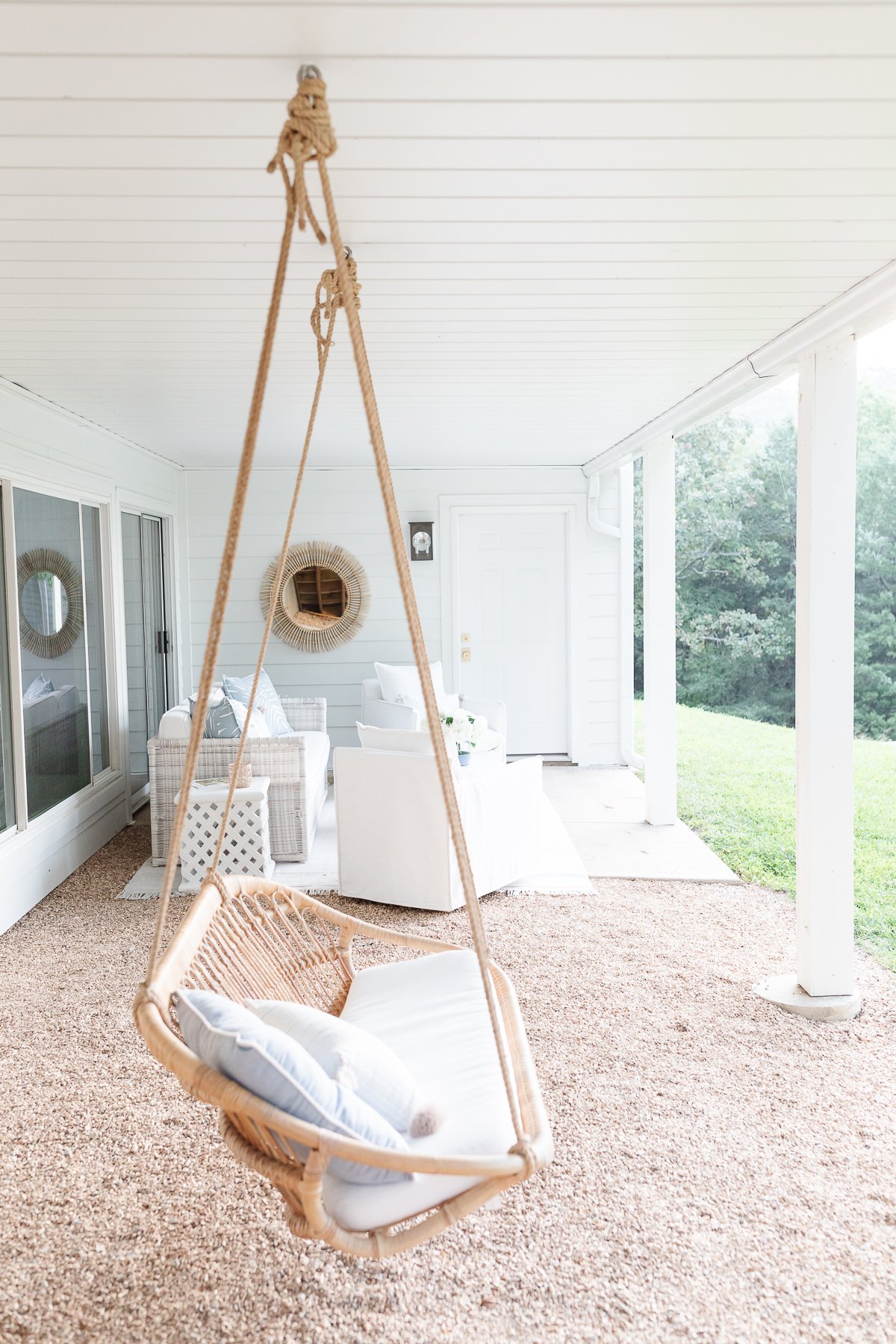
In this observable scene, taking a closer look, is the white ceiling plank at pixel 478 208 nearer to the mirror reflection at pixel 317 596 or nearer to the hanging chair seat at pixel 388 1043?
the hanging chair seat at pixel 388 1043

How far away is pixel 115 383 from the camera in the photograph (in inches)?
167

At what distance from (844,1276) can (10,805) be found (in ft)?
11.7

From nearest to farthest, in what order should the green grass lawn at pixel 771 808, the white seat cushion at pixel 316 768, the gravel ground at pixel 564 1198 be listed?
the gravel ground at pixel 564 1198 < the green grass lawn at pixel 771 808 < the white seat cushion at pixel 316 768

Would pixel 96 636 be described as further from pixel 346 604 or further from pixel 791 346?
pixel 791 346

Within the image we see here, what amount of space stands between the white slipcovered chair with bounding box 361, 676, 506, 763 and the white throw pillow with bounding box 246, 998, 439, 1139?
14.2ft

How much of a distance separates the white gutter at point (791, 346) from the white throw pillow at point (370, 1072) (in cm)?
242

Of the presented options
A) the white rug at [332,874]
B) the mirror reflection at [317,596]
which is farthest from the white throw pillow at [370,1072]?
the mirror reflection at [317,596]

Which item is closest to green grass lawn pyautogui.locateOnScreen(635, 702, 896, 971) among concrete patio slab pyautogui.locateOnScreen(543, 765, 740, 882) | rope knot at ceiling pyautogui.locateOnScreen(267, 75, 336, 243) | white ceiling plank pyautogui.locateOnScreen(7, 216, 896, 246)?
concrete patio slab pyautogui.locateOnScreen(543, 765, 740, 882)

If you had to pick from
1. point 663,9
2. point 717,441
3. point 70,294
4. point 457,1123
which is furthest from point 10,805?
point 717,441

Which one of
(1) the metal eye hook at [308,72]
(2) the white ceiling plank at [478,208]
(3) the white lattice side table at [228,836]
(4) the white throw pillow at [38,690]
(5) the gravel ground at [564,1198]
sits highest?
(2) the white ceiling plank at [478,208]

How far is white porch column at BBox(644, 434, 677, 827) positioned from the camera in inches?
214

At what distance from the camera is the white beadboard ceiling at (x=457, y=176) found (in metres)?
1.58

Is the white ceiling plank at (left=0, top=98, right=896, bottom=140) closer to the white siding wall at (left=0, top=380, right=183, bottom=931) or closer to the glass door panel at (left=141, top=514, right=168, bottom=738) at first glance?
the white siding wall at (left=0, top=380, right=183, bottom=931)

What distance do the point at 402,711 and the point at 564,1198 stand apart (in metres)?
4.37
